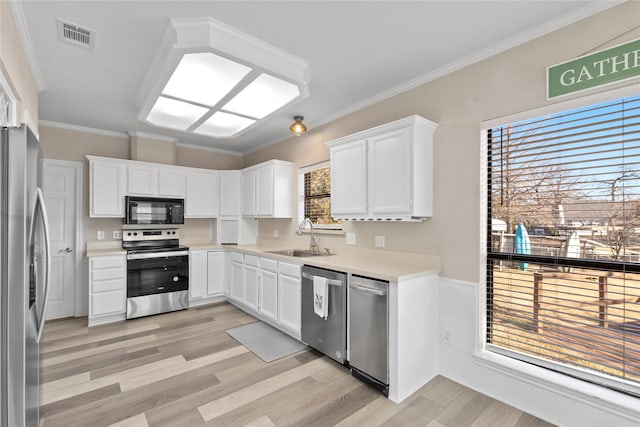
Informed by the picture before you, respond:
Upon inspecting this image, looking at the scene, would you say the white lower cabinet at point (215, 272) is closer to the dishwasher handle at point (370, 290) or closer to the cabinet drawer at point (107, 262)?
the cabinet drawer at point (107, 262)

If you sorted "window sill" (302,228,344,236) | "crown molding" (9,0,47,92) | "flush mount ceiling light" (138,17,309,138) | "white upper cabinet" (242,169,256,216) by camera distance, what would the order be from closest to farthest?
1. "crown molding" (9,0,47,92)
2. "flush mount ceiling light" (138,17,309,138)
3. "window sill" (302,228,344,236)
4. "white upper cabinet" (242,169,256,216)

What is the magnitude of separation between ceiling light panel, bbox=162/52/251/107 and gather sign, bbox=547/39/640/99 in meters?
2.18

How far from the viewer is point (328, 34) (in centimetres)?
220

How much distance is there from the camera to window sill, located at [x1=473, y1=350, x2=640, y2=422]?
180 centimetres

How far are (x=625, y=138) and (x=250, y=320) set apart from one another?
13.1 ft

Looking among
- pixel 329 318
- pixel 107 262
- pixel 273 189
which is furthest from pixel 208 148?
pixel 329 318

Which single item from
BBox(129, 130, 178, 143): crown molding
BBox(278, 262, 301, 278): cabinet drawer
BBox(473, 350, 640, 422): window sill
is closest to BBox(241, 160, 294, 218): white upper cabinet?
BBox(278, 262, 301, 278): cabinet drawer

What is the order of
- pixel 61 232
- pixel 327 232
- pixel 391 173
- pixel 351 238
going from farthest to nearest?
1. pixel 61 232
2. pixel 327 232
3. pixel 351 238
4. pixel 391 173

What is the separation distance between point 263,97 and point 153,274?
2.99 m

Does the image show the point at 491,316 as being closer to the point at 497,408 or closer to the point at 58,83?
the point at 497,408

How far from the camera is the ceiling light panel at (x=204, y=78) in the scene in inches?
87.7

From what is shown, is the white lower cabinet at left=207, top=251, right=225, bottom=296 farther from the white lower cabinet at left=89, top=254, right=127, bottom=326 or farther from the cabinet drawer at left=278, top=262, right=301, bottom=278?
the cabinet drawer at left=278, top=262, right=301, bottom=278

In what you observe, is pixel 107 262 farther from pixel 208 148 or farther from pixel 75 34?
pixel 75 34

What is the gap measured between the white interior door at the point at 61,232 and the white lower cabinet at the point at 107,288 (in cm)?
66
